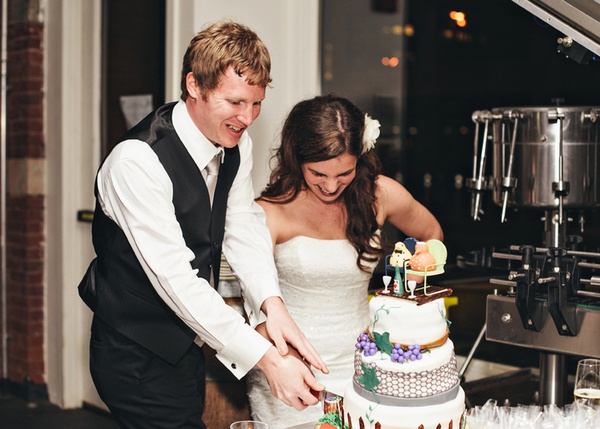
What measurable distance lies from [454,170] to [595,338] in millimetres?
5275

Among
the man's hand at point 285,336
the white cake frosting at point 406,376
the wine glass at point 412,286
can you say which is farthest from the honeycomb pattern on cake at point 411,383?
the man's hand at point 285,336

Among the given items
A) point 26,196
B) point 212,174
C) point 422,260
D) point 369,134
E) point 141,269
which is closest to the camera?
point 422,260

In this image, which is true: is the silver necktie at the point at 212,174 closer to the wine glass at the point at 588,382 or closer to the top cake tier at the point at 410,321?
the top cake tier at the point at 410,321

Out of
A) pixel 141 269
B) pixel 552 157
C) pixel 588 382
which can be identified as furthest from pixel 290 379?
pixel 552 157

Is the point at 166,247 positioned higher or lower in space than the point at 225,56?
lower

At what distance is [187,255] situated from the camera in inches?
80.9

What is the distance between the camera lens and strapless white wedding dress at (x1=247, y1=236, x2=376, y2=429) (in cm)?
271

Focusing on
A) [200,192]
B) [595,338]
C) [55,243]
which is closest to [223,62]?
[200,192]

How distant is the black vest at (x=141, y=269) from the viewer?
218 cm

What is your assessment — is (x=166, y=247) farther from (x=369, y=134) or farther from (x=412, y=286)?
(x=369, y=134)

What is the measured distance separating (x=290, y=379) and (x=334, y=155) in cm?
85

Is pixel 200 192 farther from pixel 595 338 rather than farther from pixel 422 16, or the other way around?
pixel 422 16

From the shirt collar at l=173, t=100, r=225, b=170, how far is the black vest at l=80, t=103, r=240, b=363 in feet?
0.07

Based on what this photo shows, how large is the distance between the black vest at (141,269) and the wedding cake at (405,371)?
2.26 ft
